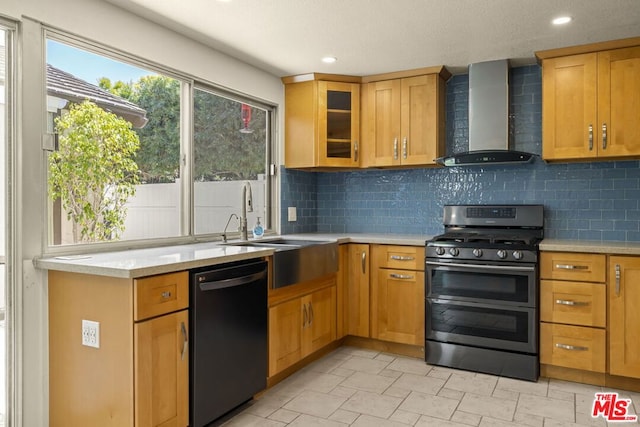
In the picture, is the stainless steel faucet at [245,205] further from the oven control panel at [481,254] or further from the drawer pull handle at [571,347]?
the drawer pull handle at [571,347]

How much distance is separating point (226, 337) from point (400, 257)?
5.34 ft

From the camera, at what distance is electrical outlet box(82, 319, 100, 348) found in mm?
2051

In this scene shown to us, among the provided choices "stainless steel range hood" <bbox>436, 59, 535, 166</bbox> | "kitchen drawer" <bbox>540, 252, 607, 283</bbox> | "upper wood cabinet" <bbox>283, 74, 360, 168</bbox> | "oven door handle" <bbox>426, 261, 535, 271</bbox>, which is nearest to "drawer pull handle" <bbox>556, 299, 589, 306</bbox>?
"kitchen drawer" <bbox>540, 252, 607, 283</bbox>

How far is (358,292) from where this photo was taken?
3750mm

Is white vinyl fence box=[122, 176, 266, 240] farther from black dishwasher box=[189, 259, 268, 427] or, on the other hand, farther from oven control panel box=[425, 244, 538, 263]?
oven control panel box=[425, 244, 538, 263]

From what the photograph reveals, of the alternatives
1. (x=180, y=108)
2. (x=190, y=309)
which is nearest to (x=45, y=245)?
(x=190, y=309)

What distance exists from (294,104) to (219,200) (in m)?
1.17

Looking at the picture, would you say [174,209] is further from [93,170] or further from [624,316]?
[624,316]

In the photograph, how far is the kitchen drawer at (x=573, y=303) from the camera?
295 centimetres

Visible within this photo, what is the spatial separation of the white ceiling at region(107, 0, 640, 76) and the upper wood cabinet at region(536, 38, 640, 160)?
130mm

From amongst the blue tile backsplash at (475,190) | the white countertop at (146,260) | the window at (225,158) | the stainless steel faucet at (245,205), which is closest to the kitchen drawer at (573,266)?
the blue tile backsplash at (475,190)

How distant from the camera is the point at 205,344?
90.1 inches

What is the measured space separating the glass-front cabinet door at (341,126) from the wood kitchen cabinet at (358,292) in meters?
0.79

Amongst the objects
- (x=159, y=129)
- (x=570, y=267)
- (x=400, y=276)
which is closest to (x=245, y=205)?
(x=159, y=129)
